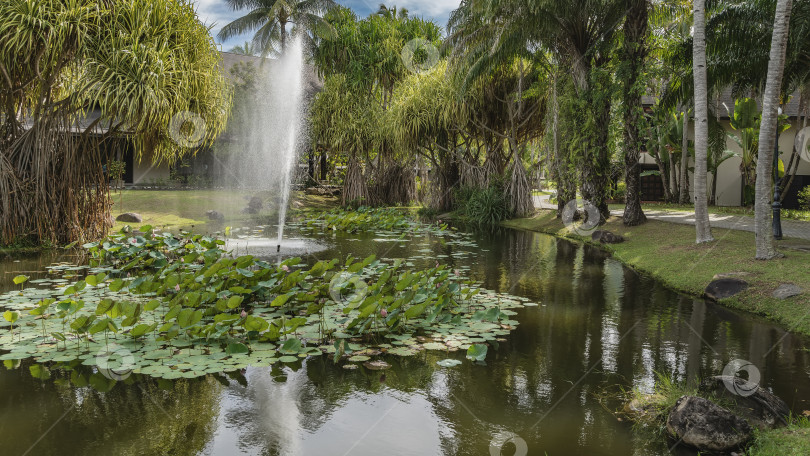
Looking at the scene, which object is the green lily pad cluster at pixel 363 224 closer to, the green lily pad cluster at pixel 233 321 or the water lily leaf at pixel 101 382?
the green lily pad cluster at pixel 233 321

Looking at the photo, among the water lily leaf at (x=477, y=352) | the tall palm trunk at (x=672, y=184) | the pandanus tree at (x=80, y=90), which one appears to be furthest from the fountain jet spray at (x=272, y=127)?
the water lily leaf at (x=477, y=352)

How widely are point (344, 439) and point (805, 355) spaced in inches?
195

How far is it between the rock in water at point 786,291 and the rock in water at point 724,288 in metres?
0.53

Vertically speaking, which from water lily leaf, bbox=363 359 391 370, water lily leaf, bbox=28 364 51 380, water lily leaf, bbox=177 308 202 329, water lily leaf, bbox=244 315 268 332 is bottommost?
water lily leaf, bbox=363 359 391 370

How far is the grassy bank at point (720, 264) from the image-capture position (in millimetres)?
7742

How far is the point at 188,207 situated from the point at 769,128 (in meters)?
18.4

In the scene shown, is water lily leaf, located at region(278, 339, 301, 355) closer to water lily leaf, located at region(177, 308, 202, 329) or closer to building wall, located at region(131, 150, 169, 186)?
water lily leaf, located at region(177, 308, 202, 329)

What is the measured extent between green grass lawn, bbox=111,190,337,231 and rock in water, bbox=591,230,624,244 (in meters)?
10.6

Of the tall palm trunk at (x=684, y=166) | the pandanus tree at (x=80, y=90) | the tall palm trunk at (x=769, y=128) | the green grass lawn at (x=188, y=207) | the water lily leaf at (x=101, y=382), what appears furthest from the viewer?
the tall palm trunk at (x=684, y=166)

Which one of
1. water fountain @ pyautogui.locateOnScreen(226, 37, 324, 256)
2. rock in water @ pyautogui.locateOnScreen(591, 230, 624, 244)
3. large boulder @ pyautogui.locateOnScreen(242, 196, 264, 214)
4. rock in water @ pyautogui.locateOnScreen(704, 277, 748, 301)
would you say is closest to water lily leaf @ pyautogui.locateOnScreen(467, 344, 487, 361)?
rock in water @ pyautogui.locateOnScreen(704, 277, 748, 301)

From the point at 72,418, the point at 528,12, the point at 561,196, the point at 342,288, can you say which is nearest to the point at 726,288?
the point at 342,288

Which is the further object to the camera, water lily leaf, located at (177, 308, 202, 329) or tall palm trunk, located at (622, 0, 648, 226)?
tall palm trunk, located at (622, 0, 648, 226)

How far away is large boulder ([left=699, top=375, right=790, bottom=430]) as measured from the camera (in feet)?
14.0

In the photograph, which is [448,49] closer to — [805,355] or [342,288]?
[342,288]
